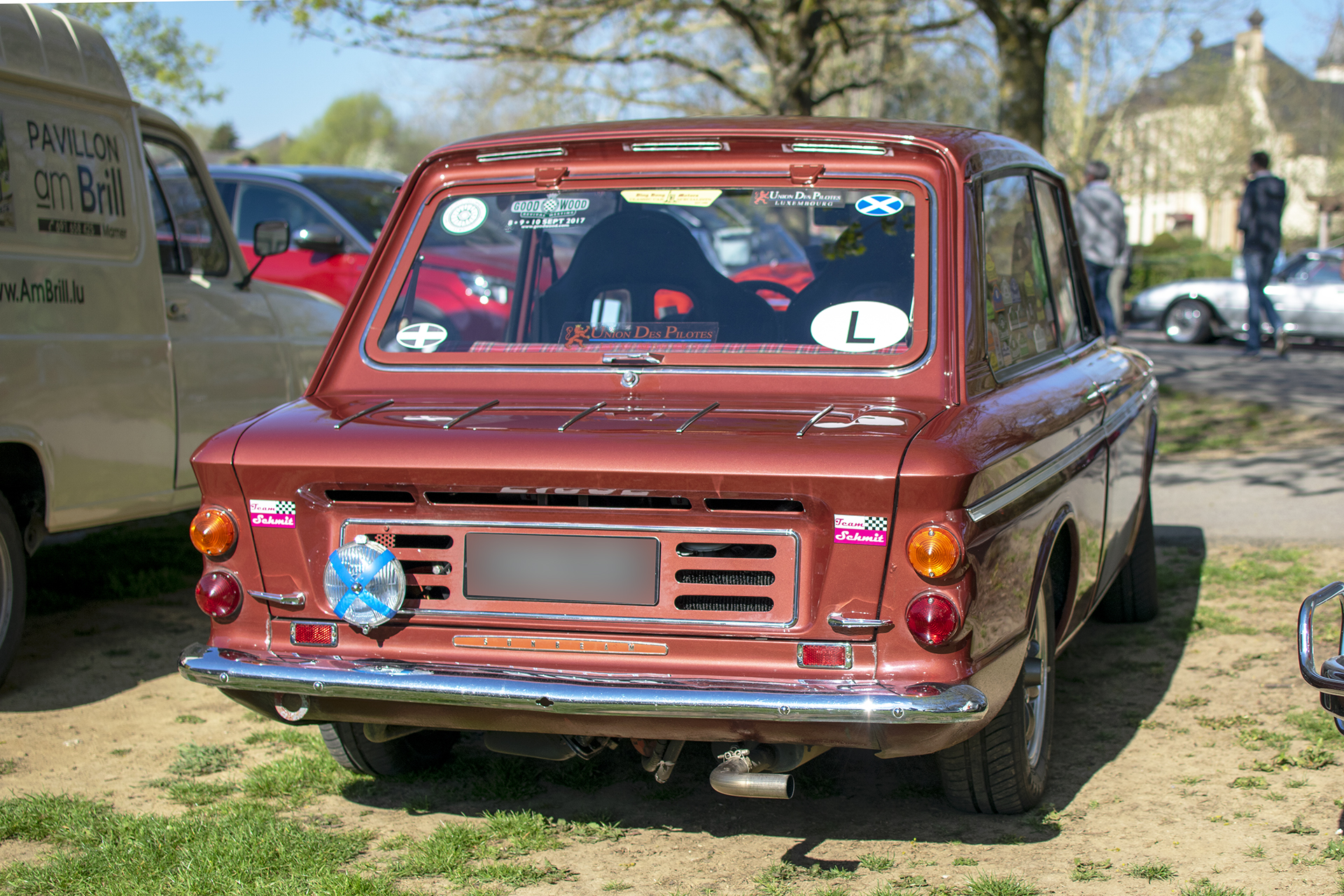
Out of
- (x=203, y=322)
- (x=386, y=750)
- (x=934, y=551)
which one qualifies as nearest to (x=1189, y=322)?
(x=203, y=322)

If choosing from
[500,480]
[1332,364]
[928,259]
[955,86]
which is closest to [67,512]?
[500,480]

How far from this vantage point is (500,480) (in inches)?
122

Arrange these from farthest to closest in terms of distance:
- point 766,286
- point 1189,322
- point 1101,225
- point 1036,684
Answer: point 1189,322
point 1101,225
point 766,286
point 1036,684

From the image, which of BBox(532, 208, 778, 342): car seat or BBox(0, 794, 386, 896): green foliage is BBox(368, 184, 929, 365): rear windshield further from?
BBox(0, 794, 386, 896): green foliage

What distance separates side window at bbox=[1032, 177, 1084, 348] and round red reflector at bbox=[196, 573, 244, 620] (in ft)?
9.64

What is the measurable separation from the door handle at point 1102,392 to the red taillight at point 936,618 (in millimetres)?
1556

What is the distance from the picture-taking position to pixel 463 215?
3.99 meters

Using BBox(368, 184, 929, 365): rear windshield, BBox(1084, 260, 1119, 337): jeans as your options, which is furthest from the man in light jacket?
BBox(368, 184, 929, 365): rear windshield

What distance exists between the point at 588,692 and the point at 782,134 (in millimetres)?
1763

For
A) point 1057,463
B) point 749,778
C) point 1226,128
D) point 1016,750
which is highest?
point 1226,128

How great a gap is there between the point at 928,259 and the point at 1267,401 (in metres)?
10.1

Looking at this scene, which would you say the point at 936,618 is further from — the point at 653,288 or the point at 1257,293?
the point at 1257,293

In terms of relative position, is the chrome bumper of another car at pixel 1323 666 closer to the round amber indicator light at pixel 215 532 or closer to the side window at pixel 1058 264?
the side window at pixel 1058 264

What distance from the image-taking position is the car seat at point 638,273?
384 centimetres
